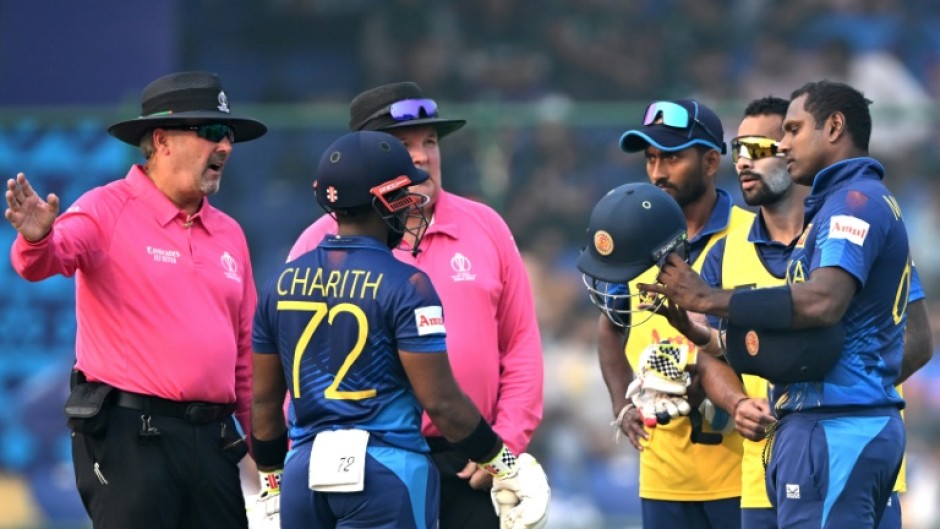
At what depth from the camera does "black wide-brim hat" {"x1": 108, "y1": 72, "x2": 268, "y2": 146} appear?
6012mm

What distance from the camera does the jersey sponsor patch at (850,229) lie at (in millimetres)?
5148

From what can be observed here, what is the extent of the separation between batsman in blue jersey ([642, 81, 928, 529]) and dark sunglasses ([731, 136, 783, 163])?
0.82 m

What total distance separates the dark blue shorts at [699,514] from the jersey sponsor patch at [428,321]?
1738 millimetres

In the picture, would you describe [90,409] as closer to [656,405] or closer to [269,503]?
[269,503]

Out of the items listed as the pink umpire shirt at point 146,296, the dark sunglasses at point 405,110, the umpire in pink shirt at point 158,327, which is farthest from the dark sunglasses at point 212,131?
the dark sunglasses at point 405,110

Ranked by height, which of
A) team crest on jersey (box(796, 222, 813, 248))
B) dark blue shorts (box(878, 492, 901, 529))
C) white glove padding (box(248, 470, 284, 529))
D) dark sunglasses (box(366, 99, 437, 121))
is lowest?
dark blue shorts (box(878, 492, 901, 529))

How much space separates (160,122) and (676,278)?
6.86ft

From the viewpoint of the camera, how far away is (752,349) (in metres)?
5.32

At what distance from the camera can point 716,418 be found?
6.25m

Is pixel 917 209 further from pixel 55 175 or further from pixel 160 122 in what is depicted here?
pixel 160 122

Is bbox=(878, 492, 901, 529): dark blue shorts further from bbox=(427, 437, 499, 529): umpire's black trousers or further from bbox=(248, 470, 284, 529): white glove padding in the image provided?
bbox=(248, 470, 284, 529): white glove padding

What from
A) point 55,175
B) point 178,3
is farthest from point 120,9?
point 55,175

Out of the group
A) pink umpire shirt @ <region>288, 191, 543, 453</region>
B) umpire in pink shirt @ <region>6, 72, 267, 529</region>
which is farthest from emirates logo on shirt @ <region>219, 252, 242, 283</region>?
pink umpire shirt @ <region>288, 191, 543, 453</region>

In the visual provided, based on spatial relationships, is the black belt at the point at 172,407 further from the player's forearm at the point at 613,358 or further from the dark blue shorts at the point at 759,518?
the dark blue shorts at the point at 759,518
